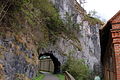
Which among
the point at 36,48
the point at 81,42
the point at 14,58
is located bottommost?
the point at 14,58

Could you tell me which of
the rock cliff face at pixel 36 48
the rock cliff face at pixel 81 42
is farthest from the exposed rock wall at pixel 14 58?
the rock cliff face at pixel 81 42

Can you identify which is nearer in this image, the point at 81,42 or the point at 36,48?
the point at 36,48

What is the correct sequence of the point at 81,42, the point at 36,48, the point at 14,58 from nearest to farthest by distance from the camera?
the point at 14,58
the point at 36,48
the point at 81,42

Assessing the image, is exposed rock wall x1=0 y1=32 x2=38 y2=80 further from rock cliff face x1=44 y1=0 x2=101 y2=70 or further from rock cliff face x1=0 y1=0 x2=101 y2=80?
rock cliff face x1=44 y1=0 x2=101 y2=70

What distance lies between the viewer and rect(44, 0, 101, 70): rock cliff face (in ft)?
86.8

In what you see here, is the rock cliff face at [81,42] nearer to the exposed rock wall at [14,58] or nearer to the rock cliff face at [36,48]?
the rock cliff face at [36,48]

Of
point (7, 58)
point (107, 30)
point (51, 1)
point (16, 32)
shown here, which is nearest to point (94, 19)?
point (51, 1)

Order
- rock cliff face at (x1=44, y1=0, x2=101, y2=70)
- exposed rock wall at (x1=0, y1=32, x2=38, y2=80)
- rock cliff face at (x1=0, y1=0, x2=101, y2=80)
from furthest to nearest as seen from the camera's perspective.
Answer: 1. rock cliff face at (x1=44, y1=0, x2=101, y2=70)
2. rock cliff face at (x1=0, y1=0, x2=101, y2=80)
3. exposed rock wall at (x1=0, y1=32, x2=38, y2=80)

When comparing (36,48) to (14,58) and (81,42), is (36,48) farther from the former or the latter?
(81,42)

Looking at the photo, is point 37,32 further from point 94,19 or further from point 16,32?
point 94,19

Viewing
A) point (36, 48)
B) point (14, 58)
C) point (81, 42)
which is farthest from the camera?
point (81, 42)

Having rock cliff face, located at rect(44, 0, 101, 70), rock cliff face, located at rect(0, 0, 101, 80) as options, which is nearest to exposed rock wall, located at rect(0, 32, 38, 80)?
rock cliff face, located at rect(0, 0, 101, 80)

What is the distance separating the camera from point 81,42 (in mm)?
32125

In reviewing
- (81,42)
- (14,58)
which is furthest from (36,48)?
(81,42)
